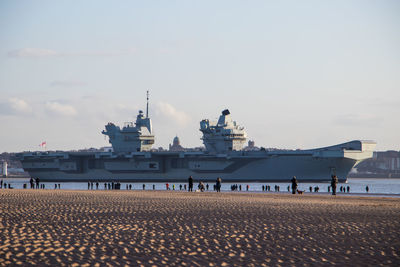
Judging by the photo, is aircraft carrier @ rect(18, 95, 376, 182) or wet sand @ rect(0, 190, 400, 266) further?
aircraft carrier @ rect(18, 95, 376, 182)

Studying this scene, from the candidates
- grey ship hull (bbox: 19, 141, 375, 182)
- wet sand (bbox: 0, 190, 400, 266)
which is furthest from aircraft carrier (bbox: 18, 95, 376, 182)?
wet sand (bbox: 0, 190, 400, 266)

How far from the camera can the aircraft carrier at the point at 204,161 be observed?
72.9 m

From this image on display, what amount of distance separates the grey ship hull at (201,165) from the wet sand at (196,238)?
52771 mm

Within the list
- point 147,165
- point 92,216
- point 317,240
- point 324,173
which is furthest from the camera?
point 147,165

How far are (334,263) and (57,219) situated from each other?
349 inches

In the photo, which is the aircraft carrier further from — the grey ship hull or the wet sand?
the wet sand

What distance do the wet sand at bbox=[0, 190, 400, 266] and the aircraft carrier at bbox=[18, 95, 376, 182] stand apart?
5292cm

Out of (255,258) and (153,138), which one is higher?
(153,138)

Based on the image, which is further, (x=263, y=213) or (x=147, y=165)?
(x=147, y=165)

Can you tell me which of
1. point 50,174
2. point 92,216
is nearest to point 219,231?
point 92,216

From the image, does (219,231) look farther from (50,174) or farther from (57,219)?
(50,174)

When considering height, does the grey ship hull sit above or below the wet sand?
above

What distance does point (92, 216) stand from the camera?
60.9ft

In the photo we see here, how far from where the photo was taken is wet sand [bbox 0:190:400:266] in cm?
1097
